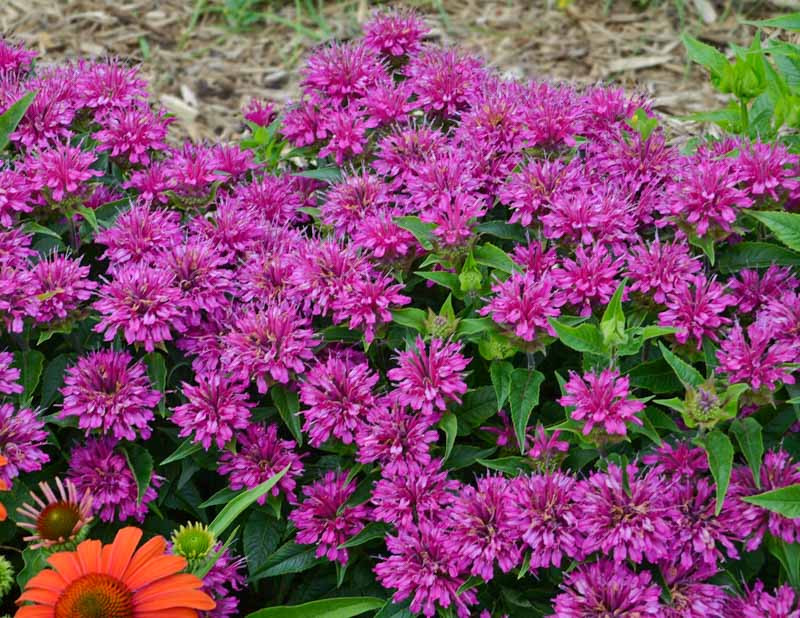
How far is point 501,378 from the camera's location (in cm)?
221

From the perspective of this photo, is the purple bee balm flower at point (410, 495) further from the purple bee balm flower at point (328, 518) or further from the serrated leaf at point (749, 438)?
the serrated leaf at point (749, 438)

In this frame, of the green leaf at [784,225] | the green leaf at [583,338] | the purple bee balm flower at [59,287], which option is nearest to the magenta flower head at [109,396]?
the purple bee balm flower at [59,287]

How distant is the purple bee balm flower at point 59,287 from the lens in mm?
2365

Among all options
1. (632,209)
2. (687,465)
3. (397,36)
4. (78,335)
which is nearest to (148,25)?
(397,36)

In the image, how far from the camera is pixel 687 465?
2111mm

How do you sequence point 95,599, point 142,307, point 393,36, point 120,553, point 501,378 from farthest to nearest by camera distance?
point 393,36, point 142,307, point 501,378, point 120,553, point 95,599

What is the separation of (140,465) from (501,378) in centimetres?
90

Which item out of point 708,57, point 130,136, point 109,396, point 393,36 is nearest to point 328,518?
point 109,396

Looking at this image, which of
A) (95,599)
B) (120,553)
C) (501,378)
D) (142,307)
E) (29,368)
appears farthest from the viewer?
(29,368)

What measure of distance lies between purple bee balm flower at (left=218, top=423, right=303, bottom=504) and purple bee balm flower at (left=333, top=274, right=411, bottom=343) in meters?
0.33

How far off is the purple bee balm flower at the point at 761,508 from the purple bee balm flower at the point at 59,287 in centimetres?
158

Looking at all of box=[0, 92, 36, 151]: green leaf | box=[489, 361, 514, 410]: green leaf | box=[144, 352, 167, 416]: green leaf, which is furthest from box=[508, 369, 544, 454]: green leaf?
box=[0, 92, 36, 151]: green leaf

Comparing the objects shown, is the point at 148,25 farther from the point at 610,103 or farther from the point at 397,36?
the point at 610,103

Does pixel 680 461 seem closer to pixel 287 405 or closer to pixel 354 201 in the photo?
pixel 287 405
